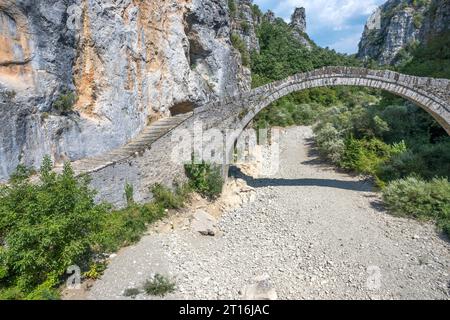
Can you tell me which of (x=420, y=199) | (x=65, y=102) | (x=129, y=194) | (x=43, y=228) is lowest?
(x=420, y=199)

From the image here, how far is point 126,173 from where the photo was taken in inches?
280

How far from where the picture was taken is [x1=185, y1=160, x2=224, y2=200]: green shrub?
8.94m

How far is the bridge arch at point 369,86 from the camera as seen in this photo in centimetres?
845

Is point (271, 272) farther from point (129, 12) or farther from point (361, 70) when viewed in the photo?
point (129, 12)

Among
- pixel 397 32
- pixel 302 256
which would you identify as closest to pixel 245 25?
pixel 302 256

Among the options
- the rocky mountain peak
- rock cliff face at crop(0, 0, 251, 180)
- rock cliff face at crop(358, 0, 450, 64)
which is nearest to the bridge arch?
rock cliff face at crop(0, 0, 251, 180)

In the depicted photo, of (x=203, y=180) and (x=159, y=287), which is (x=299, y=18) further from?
(x=159, y=287)

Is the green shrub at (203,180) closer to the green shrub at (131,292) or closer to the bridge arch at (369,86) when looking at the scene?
the bridge arch at (369,86)

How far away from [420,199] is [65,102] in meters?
9.78

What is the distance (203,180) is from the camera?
8969 millimetres

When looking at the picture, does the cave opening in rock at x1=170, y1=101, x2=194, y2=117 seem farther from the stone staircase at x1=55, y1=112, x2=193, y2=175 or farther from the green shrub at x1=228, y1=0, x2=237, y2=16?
the green shrub at x1=228, y1=0, x2=237, y2=16

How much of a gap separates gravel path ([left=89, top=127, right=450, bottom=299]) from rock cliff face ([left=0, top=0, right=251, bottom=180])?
11.6 ft

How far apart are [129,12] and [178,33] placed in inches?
102

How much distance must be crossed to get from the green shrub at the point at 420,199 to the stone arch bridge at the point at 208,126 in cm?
235
